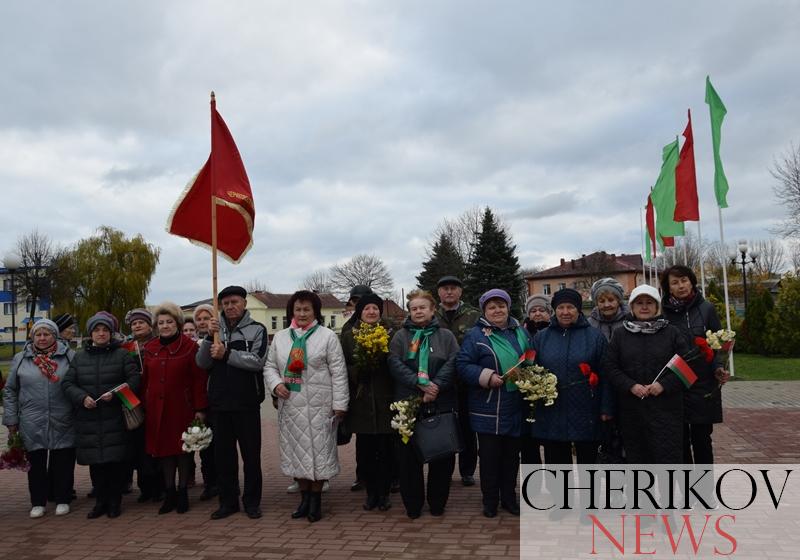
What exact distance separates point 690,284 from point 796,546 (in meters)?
2.04

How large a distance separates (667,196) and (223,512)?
13161mm

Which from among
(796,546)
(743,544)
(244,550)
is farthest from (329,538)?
(796,546)

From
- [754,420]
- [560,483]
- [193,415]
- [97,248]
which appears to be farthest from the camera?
[97,248]

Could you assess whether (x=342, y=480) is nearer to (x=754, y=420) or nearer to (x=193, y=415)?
(x=193, y=415)

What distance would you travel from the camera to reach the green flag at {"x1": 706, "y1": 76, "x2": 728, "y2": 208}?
1428cm

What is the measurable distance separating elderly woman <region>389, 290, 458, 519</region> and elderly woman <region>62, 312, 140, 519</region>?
253cm

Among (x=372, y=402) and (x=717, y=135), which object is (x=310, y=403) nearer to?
(x=372, y=402)

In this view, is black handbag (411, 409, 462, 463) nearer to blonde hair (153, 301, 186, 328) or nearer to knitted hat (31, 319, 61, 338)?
blonde hair (153, 301, 186, 328)

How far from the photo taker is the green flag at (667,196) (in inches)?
605

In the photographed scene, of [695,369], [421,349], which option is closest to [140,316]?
[421,349]

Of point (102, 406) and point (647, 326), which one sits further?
point (102, 406)

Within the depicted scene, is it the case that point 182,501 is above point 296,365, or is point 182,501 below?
below

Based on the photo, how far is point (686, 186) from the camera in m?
14.4

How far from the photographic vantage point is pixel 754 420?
10141 mm
